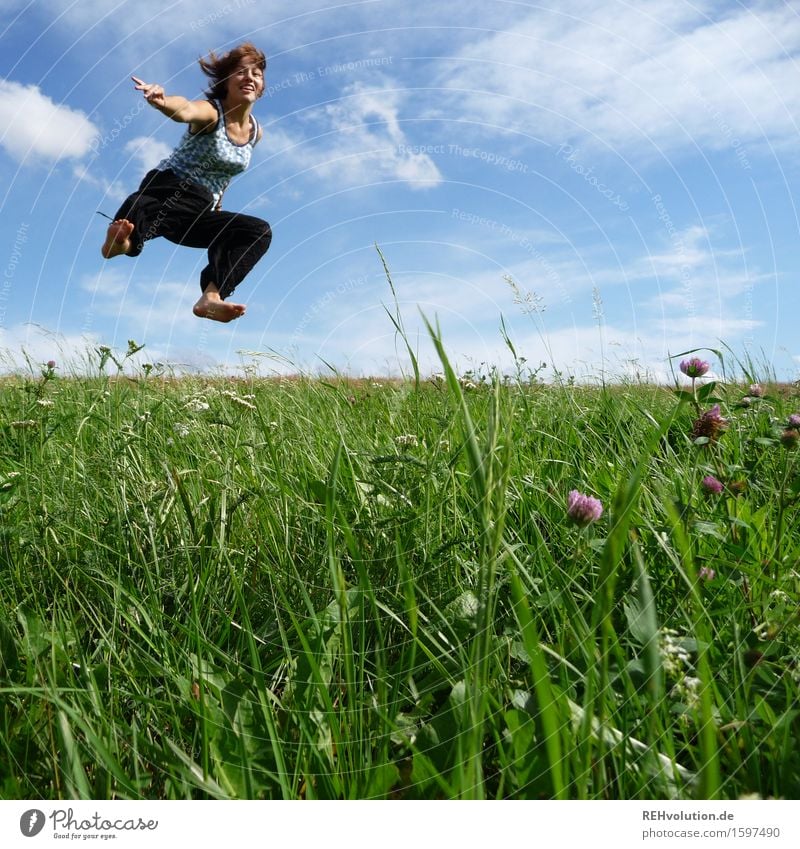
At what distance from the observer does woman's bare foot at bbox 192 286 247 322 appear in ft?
14.9

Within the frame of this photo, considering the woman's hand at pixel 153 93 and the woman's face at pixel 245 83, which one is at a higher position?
the woman's face at pixel 245 83

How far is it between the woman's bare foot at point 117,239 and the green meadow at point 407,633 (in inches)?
85.6

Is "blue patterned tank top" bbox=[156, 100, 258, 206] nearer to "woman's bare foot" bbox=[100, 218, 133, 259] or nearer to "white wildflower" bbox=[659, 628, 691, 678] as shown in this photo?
"woman's bare foot" bbox=[100, 218, 133, 259]

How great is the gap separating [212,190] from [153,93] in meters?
1.41

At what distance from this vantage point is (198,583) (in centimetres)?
142

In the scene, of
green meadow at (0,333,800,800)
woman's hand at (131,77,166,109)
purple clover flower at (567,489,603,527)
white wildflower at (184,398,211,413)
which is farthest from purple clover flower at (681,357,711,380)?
woman's hand at (131,77,166,109)

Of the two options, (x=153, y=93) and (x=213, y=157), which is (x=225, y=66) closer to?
(x=213, y=157)

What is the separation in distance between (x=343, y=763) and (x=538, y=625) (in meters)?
0.49

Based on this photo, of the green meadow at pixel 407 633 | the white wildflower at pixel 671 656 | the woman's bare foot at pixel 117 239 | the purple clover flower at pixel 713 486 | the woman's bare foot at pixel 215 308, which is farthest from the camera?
the woman's bare foot at pixel 215 308

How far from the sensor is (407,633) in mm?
1374

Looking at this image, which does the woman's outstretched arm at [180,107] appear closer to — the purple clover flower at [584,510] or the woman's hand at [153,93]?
the woman's hand at [153,93]
